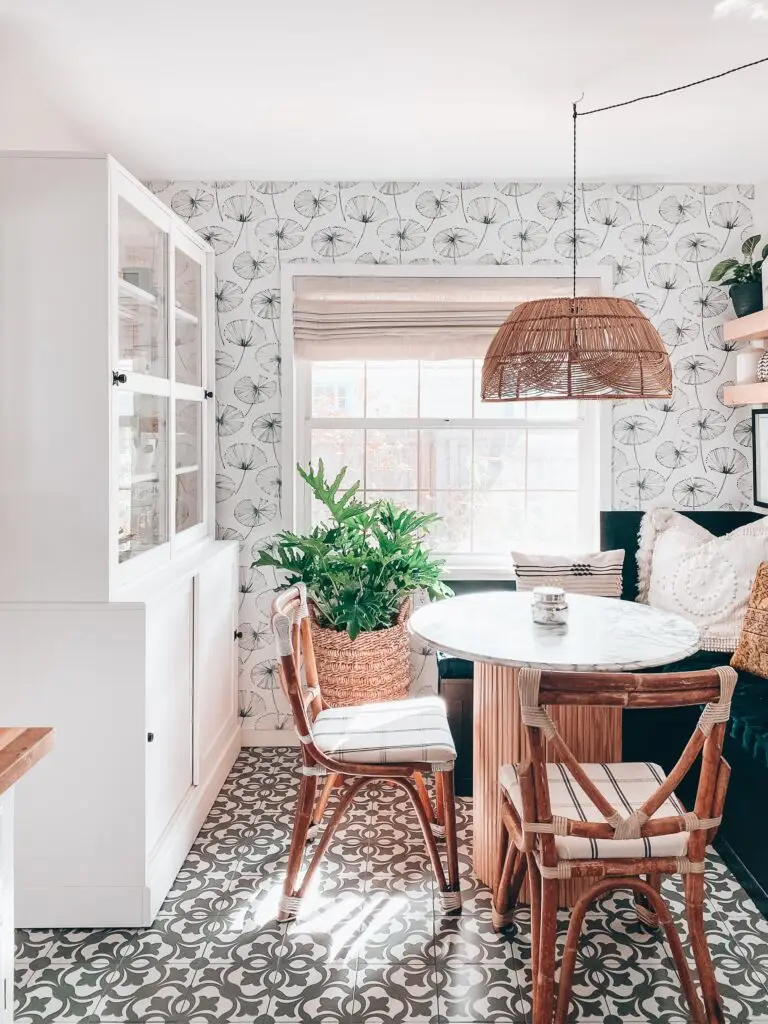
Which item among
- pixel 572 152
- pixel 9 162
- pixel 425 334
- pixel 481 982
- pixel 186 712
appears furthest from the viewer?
pixel 425 334

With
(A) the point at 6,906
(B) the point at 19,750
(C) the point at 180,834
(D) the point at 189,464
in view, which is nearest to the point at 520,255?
(D) the point at 189,464

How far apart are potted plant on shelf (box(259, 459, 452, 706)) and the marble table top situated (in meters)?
0.46

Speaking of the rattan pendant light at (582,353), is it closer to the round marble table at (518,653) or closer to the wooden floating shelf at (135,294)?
the round marble table at (518,653)

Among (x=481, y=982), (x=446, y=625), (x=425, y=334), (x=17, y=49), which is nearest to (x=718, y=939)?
(x=481, y=982)

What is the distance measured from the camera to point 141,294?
97.6 inches

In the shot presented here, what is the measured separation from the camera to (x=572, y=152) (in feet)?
10.1

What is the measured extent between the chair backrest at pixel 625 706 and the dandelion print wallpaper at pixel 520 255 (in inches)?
77.7

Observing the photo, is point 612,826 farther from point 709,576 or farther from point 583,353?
point 709,576

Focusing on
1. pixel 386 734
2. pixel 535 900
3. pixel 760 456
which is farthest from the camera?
pixel 760 456

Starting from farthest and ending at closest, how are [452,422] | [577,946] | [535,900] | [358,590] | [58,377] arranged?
[452,422]
[358,590]
[58,377]
[535,900]
[577,946]

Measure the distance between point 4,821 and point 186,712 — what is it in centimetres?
147

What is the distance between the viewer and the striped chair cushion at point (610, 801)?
171 centimetres

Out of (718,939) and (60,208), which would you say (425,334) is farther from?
(718,939)

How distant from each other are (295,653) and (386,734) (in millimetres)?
387
